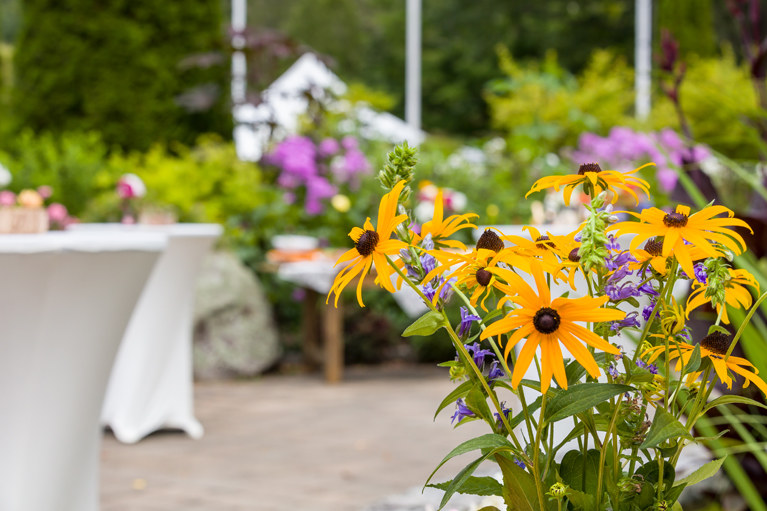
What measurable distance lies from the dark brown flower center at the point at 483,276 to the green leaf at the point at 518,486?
0.13 meters

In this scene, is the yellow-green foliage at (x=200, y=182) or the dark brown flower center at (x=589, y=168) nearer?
the dark brown flower center at (x=589, y=168)

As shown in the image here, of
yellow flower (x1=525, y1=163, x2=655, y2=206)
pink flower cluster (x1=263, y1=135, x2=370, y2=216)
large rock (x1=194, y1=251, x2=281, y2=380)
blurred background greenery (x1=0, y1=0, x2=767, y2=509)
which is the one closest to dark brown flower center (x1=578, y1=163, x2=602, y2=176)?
yellow flower (x1=525, y1=163, x2=655, y2=206)

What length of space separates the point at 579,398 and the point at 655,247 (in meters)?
0.14

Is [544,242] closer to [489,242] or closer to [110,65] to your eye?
[489,242]

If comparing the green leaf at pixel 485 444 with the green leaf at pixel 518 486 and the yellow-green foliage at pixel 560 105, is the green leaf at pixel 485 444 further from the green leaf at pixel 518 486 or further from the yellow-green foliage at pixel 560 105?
the yellow-green foliage at pixel 560 105

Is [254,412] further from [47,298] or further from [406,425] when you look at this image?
[47,298]

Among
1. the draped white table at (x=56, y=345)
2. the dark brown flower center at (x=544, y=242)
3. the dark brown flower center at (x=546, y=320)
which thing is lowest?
the draped white table at (x=56, y=345)

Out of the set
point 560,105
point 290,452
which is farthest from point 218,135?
point 290,452

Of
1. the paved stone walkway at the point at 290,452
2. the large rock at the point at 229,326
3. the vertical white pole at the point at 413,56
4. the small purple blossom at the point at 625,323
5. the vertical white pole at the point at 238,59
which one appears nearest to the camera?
the small purple blossom at the point at 625,323

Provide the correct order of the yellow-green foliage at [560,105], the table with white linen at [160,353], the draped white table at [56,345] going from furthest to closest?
1. the yellow-green foliage at [560,105]
2. the table with white linen at [160,353]
3. the draped white table at [56,345]

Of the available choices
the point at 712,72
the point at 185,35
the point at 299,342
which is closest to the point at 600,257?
the point at 299,342

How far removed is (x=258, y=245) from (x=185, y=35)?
2.19 metres

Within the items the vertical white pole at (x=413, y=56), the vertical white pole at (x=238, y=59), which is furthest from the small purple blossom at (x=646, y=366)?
the vertical white pole at (x=413, y=56)

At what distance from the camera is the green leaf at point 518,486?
68 centimetres
